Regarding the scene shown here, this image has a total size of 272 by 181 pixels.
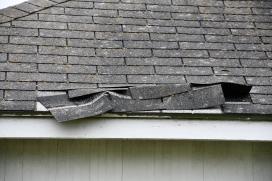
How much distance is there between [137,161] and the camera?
4.14 meters

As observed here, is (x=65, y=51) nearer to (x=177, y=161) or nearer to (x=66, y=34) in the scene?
(x=66, y=34)

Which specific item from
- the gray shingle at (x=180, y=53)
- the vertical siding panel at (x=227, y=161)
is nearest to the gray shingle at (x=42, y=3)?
the gray shingle at (x=180, y=53)

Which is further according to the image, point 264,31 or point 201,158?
point 264,31

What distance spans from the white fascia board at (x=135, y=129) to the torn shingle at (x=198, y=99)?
0.13 m

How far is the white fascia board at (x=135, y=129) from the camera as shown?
12.0 ft

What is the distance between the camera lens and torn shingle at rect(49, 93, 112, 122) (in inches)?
139

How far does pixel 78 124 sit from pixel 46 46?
1.04 metres

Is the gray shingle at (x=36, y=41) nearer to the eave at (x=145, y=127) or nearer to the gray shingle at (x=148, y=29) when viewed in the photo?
the gray shingle at (x=148, y=29)

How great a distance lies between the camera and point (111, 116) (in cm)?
374

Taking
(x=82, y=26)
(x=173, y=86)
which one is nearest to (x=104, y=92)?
(x=173, y=86)

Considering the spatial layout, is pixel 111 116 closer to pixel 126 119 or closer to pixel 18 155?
pixel 126 119

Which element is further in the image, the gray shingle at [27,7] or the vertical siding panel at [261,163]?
the gray shingle at [27,7]

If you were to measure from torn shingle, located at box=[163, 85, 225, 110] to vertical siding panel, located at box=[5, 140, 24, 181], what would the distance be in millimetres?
1289

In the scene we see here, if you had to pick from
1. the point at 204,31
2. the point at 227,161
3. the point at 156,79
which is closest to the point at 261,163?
the point at 227,161
